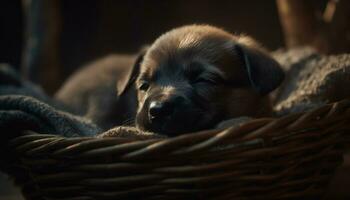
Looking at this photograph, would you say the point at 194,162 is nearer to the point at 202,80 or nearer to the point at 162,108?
the point at 162,108

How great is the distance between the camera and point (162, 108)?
146cm

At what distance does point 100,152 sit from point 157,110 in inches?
12.4

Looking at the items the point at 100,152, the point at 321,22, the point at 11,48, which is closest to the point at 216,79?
the point at 100,152

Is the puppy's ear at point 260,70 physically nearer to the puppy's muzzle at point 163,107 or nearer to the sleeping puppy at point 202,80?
the sleeping puppy at point 202,80

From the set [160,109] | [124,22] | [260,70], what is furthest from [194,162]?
[124,22]

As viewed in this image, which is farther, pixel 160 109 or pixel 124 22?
pixel 124 22

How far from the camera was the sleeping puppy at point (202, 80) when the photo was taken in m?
1.52

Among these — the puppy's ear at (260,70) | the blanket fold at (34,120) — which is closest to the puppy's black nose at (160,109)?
the blanket fold at (34,120)

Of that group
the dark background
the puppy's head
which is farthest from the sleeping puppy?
the dark background

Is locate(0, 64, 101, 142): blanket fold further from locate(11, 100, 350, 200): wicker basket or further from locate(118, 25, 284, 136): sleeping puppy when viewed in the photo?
locate(118, 25, 284, 136): sleeping puppy

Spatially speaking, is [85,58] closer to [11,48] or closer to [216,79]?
[11,48]

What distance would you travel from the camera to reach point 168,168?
1.19m

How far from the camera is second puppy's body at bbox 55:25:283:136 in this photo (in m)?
1.52

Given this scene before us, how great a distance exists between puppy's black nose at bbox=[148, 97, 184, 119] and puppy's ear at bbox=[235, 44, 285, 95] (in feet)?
1.16
